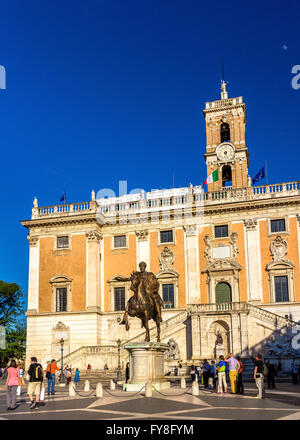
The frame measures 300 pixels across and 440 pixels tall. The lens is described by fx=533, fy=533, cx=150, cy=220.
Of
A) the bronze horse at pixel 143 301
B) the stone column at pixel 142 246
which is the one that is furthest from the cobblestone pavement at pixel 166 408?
the stone column at pixel 142 246

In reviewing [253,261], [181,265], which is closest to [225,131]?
[253,261]

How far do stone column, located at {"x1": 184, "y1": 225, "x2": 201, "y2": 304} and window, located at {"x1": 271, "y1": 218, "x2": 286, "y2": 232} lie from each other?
5.98m

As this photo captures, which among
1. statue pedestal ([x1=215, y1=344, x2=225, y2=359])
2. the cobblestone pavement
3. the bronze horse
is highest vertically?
the bronze horse

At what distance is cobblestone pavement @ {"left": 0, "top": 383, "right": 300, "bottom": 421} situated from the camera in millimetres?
13260

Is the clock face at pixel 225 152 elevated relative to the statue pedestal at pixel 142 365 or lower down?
elevated

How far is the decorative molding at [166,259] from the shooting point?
42497mm

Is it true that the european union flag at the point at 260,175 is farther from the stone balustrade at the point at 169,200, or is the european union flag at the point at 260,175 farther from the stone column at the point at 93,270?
the stone column at the point at 93,270

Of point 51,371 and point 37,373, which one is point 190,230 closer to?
point 51,371

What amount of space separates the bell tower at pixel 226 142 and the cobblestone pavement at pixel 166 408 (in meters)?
29.1

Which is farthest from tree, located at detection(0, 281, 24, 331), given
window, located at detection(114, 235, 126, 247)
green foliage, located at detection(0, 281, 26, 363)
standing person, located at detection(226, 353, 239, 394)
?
standing person, located at detection(226, 353, 239, 394)

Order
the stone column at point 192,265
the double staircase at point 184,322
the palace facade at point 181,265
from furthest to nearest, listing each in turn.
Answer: the stone column at point 192,265 < the palace facade at point 181,265 < the double staircase at point 184,322

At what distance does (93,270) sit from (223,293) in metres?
10.6

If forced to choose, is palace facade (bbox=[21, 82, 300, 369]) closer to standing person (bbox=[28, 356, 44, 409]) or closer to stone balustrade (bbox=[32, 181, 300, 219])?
stone balustrade (bbox=[32, 181, 300, 219])
